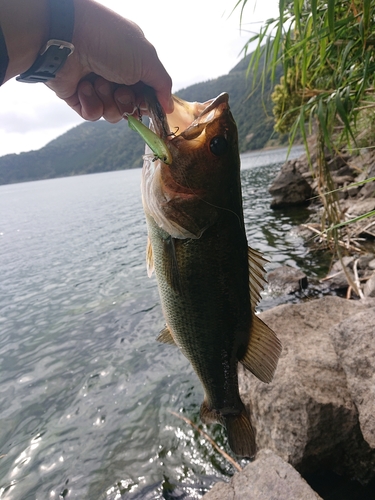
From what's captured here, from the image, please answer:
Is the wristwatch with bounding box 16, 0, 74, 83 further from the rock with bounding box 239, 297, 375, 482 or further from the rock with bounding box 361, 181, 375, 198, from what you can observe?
the rock with bounding box 361, 181, 375, 198

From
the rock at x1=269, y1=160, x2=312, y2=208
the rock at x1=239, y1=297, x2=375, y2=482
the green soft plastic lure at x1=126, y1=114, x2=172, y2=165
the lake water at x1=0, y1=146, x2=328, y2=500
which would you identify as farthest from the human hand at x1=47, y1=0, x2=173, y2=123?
the rock at x1=269, y1=160, x2=312, y2=208

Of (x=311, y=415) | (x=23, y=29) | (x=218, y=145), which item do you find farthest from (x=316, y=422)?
(x=23, y=29)

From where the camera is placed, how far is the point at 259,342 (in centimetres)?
249

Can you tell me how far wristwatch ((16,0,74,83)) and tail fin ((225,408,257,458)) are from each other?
2912 mm

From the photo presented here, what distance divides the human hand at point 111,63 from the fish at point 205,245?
0.20 m

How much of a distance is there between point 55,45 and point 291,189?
19.7 m

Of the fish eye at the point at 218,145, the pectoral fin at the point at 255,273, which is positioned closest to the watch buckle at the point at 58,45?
the fish eye at the point at 218,145

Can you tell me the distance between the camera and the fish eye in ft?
6.98

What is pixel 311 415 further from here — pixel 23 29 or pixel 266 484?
pixel 23 29

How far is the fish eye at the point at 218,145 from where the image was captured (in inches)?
83.7

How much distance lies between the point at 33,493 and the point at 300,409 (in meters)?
3.77

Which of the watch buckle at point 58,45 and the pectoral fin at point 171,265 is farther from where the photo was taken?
the pectoral fin at point 171,265

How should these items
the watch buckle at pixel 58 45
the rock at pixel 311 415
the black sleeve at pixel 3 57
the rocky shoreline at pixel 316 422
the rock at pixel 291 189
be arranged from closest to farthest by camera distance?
the black sleeve at pixel 3 57, the watch buckle at pixel 58 45, the rocky shoreline at pixel 316 422, the rock at pixel 311 415, the rock at pixel 291 189

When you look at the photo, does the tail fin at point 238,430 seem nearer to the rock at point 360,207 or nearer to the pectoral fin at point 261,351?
the pectoral fin at point 261,351
